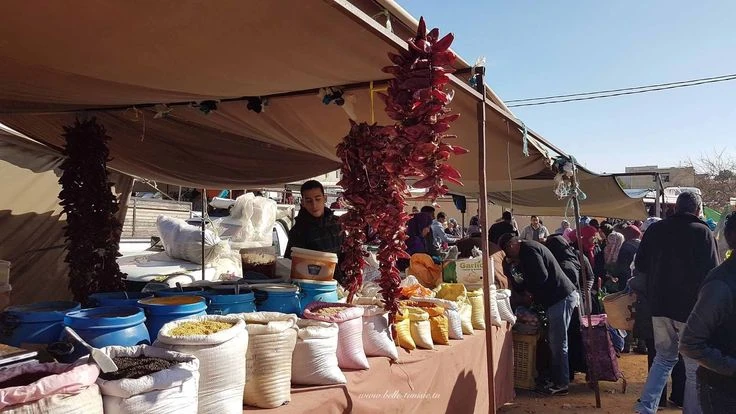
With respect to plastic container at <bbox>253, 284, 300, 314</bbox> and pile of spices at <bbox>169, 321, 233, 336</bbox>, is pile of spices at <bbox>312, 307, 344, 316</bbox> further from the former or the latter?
pile of spices at <bbox>169, 321, 233, 336</bbox>

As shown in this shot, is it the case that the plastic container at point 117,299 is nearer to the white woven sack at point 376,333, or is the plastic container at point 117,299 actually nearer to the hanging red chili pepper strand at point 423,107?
the white woven sack at point 376,333

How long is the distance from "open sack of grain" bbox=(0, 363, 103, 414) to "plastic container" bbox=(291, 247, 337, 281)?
A: 4.77ft

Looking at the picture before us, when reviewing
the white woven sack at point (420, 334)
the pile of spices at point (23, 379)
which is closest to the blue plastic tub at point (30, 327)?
the pile of spices at point (23, 379)

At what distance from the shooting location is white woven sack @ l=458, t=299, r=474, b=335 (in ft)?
12.7

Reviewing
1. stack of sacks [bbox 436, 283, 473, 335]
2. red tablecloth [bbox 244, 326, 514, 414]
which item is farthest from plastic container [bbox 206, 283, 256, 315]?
stack of sacks [bbox 436, 283, 473, 335]

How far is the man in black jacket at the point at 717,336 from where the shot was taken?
2.50m

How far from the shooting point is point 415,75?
2.08 m

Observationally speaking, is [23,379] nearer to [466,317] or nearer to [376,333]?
[376,333]

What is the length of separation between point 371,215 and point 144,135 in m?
2.74

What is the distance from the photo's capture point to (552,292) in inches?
201

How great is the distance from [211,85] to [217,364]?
5.92 feet

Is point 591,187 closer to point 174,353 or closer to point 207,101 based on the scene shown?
point 207,101

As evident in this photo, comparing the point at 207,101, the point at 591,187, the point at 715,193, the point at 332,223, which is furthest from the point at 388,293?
the point at 715,193

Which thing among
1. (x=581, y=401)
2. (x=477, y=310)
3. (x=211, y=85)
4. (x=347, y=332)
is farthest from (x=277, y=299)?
(x=581, y=401)
